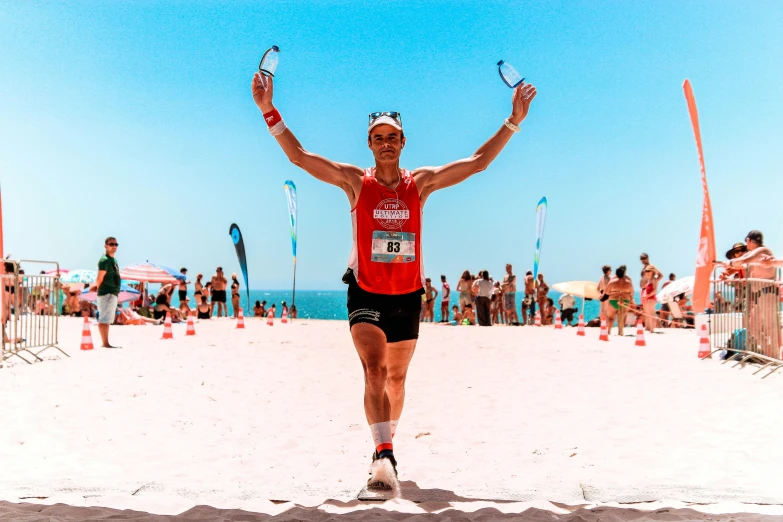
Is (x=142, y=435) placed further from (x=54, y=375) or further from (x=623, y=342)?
(x=623, y=342)

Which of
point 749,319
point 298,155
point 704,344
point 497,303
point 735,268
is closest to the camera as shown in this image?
point 298,155

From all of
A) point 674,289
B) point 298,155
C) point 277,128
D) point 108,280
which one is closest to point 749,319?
point 298,155

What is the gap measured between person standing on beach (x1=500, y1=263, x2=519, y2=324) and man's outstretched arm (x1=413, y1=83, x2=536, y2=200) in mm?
17585

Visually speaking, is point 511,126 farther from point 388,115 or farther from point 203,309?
point 203,309

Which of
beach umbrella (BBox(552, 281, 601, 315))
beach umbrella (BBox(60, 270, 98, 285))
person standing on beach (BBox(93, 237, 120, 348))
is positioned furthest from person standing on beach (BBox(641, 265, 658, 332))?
beach umbrella (BBox(60, 270, 98, 285))

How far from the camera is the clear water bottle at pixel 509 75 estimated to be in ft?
15.4

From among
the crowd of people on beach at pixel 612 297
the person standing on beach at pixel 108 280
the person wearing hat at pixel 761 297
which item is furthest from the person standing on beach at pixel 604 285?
the person standing on beach at pixel 108 280

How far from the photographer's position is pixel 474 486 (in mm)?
4613

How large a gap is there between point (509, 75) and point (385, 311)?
1.93 meters

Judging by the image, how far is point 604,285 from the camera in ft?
57.4

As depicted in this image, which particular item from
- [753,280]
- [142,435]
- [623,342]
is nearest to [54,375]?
[142,435]

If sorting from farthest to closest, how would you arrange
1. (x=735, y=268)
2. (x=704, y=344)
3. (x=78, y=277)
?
(x=78, y=277) < (x=704, y=344) < (x=735, y=268)

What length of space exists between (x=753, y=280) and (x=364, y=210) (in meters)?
8.46

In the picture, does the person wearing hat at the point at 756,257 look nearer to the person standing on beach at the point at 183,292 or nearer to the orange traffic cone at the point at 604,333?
the orange traffic cone at the point at 604,333
